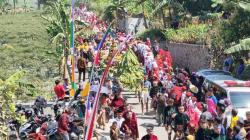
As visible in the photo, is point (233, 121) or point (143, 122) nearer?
point (233, 121)

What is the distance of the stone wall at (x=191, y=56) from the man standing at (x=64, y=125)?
13.6m

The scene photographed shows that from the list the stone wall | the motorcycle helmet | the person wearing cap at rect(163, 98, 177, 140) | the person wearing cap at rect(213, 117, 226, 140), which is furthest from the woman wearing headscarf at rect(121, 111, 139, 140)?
the stone wall

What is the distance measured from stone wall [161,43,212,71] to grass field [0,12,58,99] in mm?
6406

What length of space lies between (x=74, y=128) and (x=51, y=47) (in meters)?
32.3

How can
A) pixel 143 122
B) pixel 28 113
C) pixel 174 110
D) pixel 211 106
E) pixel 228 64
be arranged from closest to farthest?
1. pixel 211 106
2. pixel 174 110
3. pixel 28 113
4. pixel 143 122
5. pixel 228 64

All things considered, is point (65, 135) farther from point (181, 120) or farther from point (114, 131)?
point (181, 120)

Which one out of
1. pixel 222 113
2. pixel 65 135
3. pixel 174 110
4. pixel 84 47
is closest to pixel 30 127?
pixel 65 135

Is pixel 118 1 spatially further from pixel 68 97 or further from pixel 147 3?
pixel 68 97

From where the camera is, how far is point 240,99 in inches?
603

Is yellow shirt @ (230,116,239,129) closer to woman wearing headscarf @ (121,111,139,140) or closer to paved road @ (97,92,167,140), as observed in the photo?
woman wearing headscarf @ (121,111,139,140)

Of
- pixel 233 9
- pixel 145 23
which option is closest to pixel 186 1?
pixel 145 23

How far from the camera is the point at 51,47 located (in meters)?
46.4

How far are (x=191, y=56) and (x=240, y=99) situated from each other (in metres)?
13.6

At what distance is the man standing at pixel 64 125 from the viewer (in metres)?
14.1
